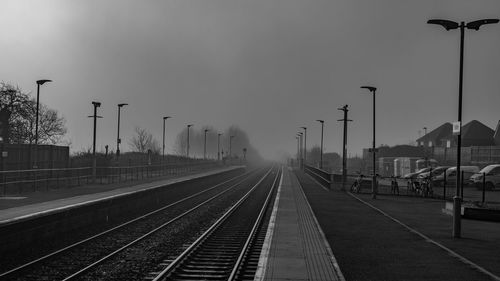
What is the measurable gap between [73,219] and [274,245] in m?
7.34

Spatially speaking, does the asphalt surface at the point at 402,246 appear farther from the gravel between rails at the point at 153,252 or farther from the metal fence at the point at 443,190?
the metal fence at the point at 443,190

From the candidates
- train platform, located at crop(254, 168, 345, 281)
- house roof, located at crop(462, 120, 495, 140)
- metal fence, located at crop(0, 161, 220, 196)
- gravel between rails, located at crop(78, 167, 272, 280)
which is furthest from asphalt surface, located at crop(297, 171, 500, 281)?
house roof, located at crop(462, 120, 495, 140)

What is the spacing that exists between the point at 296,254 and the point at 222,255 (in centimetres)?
226

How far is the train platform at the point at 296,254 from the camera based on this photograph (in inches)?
383

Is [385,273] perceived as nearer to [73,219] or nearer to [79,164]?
[73,219]

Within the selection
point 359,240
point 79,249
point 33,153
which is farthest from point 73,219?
point 33,153

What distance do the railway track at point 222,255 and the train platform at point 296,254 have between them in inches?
19.0

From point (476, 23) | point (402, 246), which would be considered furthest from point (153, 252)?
point (476, 23)

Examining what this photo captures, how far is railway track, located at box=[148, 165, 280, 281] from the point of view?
10.6 metres

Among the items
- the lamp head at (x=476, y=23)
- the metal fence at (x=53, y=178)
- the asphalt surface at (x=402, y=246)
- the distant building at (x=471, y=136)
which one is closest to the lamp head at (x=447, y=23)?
the lamp head at (x=476, y=23)

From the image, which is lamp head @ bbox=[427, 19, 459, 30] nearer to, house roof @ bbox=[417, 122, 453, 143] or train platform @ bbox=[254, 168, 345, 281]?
train platform @ bbox=[254, 168, 345, 281]

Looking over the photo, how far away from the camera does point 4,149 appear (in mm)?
29672

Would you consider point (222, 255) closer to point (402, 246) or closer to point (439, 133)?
point (402, 246)

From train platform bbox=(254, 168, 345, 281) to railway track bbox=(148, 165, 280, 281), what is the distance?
483 millimetres
